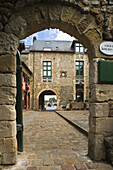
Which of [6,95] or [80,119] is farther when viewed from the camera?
[80,119]

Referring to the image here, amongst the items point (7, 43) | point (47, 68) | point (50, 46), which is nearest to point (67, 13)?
point (7, 43)

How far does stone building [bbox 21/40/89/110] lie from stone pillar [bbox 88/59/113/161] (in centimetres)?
1421

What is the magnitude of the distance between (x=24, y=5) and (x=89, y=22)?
4.21ft

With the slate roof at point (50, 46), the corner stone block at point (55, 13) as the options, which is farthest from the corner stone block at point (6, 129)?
the slate roof at point (50, 46)

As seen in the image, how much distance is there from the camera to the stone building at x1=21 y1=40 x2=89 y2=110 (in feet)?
55.8

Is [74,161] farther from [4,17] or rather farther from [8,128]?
[4,17]

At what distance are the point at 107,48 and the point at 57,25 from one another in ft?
3.73

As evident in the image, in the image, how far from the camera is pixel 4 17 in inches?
99.9

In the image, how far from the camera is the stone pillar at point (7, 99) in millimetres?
2486

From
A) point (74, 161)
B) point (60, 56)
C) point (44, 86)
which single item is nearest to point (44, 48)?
point (60, 56)

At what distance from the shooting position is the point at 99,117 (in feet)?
8.79

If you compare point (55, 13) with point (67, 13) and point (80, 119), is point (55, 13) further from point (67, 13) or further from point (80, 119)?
point (80, 119)

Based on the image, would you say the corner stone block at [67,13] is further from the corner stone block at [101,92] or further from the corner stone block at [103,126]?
the corner stone block at [103,126]

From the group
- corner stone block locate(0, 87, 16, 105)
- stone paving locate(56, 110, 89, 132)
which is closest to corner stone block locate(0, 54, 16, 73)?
corner stone block locate(0, 87, 16, 105)
